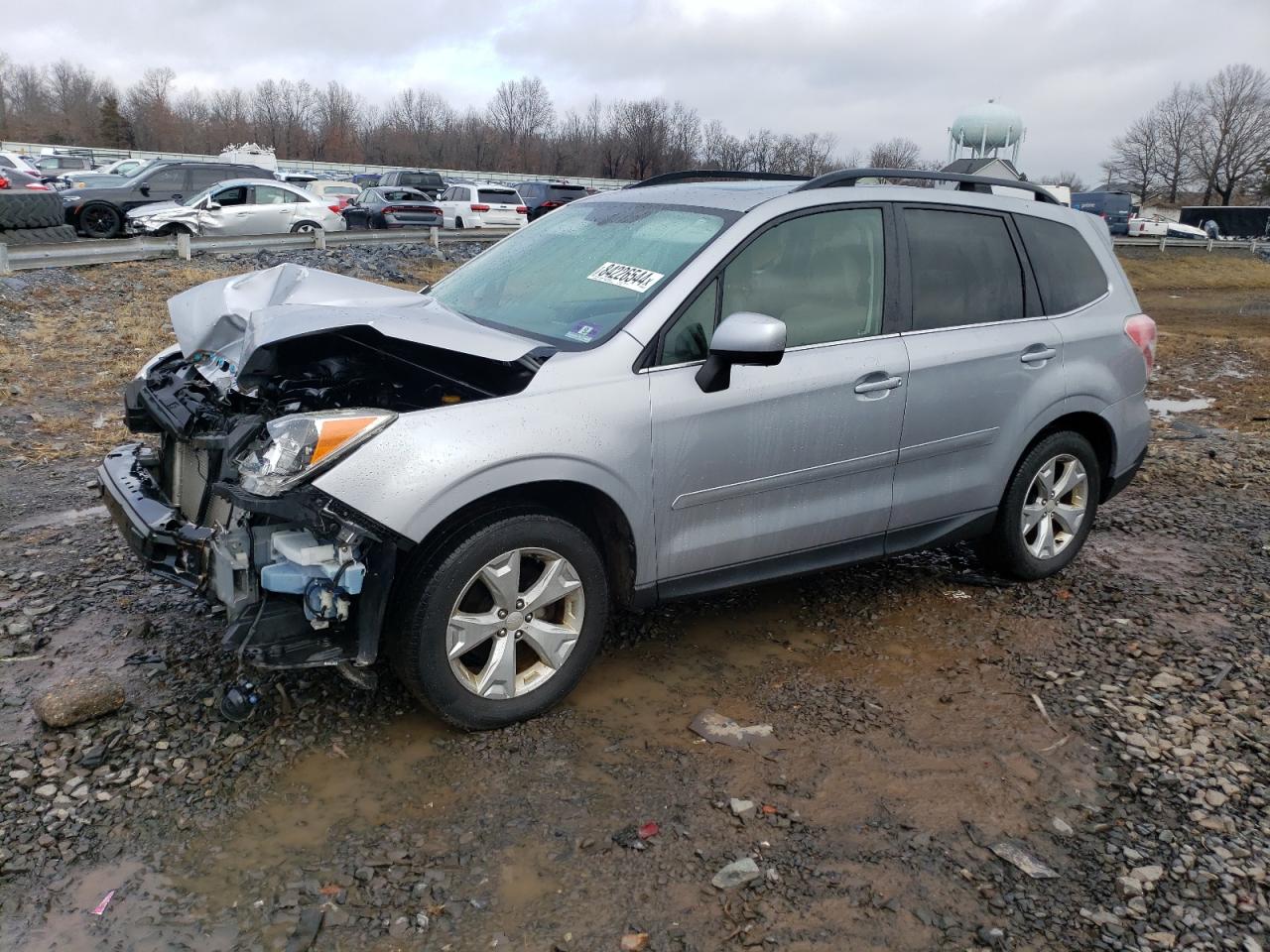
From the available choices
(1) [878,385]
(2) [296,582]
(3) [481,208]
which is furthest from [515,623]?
(3) [481,208]

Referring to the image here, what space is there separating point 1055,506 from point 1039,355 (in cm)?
83

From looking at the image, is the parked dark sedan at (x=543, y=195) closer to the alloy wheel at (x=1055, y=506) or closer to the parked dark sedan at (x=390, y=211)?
the parked dark sedan at (x=390, y=211)

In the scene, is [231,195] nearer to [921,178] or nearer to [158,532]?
[921,178]

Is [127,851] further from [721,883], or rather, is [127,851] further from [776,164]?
[776,164]

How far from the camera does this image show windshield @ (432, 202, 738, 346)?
3.83 meters

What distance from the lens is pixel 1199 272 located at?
34.4 metres

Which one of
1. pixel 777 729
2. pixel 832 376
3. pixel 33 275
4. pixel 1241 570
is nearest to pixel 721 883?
pixel 777 729

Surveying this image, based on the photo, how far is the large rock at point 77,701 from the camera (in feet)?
11.4

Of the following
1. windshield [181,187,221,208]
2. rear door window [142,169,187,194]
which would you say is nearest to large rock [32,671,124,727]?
windshield [181,187,221,208]

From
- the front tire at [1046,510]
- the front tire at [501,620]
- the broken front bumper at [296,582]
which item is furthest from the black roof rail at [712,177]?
the broken front bumper at [296,582]

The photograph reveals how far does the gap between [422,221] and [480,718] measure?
83.1 feet

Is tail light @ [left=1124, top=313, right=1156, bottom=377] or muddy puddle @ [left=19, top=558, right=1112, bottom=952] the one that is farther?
tail light @ [left=1124, top=313, right=1156, bottom=377]

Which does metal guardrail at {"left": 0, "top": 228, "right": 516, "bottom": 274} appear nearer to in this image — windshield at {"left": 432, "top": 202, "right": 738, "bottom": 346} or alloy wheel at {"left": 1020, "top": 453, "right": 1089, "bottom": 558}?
windshield at {"left": 432, "top": 202, "right": 738, "bottom": 346}

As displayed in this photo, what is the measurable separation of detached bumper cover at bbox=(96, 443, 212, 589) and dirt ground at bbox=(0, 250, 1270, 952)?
0.54 meters
